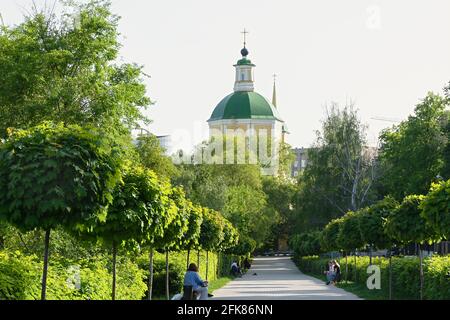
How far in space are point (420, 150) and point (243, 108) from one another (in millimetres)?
77572

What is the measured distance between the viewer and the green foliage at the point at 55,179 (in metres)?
11.8

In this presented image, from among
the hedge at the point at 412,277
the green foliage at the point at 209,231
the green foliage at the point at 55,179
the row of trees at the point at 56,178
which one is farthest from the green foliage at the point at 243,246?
the green foliage at the point at 55,179

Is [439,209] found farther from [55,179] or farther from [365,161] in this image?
[365,161]

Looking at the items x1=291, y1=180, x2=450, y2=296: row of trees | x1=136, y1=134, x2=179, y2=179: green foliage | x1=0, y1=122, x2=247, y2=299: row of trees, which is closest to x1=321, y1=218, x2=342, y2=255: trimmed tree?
x1=291, y1=180, x2=450, y2=296: row of trees

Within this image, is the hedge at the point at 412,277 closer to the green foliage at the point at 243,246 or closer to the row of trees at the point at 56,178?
the row of trees at the point at 56,178

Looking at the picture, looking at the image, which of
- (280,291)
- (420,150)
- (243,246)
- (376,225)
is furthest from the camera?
(243,246)

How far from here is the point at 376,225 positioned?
99.7 ft

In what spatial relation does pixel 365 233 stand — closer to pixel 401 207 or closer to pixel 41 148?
pixel 401 207

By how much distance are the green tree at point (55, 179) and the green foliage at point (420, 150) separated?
50.5 meters

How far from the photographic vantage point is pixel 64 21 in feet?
124

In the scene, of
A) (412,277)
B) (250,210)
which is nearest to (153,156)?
(250,210)

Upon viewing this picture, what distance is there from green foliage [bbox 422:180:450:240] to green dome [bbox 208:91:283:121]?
12036cm
